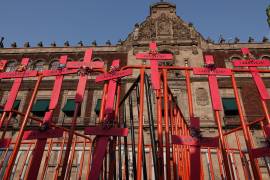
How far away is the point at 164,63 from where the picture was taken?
696 inches

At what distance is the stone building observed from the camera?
575 inches

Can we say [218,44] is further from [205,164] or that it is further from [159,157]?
[159,157]

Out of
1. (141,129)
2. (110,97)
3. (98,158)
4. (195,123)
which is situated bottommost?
(98,158)

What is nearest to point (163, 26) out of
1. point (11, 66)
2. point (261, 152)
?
point (11, 66)

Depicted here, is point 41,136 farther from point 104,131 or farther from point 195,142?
point 195,142

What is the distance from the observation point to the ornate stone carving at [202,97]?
1490 centimetres

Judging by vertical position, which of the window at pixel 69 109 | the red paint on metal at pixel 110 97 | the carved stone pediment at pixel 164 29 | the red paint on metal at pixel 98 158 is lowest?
the red paint on metal at pixel 98 158

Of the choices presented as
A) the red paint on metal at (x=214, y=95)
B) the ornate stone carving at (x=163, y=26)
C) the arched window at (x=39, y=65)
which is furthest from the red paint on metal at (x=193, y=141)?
the arched window at (x=39, y=65)

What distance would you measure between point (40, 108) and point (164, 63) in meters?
9.04

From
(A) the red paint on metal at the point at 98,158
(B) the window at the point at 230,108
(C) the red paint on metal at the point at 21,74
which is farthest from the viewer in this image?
(B) the window at the point at 230,108

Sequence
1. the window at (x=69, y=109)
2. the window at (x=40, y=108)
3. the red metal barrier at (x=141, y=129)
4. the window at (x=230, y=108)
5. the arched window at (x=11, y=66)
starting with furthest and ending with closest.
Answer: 1. the arched window at (x=11, y=66)
2. the window at (x=40, y=108)
3. the window at (x=69, y=109)
4. the window at (x=230, y=108)
5. the red metal barrier at (x=141, y=129)

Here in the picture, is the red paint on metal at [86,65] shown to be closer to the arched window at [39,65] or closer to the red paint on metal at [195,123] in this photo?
the red paint on metal at [195,123]

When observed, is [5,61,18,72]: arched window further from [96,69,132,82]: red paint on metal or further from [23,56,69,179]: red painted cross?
[96,69,132,82]: red paint on metal

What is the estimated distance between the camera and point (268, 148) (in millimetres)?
3867
